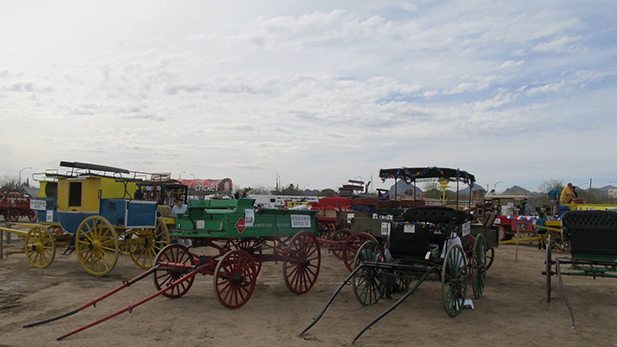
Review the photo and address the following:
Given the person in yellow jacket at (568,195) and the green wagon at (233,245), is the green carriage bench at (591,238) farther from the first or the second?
the person in yellow jacket at (568,195)

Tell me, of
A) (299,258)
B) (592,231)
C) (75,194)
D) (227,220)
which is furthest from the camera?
(75,194)

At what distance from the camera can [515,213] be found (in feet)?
68.4

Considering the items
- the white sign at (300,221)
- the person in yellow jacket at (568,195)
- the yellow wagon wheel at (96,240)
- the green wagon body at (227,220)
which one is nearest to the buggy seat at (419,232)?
the white sign at (300,221)

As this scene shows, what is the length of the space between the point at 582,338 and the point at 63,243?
9520mm

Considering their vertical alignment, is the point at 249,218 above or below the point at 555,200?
below

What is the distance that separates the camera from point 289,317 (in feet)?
21.3

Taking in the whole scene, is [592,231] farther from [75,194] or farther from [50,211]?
[50,211]

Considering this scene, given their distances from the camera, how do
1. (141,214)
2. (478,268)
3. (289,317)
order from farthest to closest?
1. (141,214)
2. (478,268)
3. (289,317)

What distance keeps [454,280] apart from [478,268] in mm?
1673

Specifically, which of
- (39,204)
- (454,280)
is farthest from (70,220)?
(454,280)

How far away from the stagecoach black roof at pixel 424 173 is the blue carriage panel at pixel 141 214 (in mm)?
5989

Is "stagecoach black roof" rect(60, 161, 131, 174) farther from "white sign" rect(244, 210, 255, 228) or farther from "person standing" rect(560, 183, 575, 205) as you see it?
"person standing" rect(560, 183, 575, 205)

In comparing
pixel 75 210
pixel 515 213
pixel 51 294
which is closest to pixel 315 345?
pixel 51 294

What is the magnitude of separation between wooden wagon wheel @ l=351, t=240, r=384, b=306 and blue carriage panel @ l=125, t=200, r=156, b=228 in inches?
203
